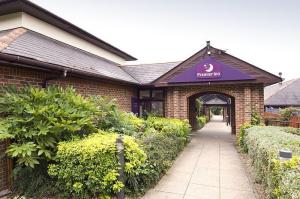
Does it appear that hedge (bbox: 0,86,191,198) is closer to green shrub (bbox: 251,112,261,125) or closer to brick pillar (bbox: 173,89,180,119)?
brick pillar (bbox: 173,89,180,119)

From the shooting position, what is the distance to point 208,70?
11961 millimetres

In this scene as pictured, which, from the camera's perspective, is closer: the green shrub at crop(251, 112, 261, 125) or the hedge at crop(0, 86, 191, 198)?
the hedge at crop(0, 86, 191, 198)

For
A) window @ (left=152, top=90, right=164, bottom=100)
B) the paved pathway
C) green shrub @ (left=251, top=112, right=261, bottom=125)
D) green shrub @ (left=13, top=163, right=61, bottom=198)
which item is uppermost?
window @ (left=152, top=90, right=164, bottom=100)

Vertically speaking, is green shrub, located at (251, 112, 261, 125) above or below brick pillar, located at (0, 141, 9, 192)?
above

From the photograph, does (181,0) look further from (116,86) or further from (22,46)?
(22,46)

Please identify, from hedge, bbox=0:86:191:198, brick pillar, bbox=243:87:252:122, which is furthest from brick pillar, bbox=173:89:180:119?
hedge, bbox=0:86:191:198

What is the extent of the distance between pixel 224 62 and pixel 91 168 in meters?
9.43

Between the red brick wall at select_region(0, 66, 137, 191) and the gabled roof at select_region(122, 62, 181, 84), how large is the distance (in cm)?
97

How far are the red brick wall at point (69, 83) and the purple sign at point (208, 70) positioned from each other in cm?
386

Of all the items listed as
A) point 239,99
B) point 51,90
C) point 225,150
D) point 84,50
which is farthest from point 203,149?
point 84,50

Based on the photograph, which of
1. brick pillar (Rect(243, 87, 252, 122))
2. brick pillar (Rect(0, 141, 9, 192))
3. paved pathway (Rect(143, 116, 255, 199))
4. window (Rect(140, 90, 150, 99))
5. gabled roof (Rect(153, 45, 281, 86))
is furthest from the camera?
window (Rect(140, 90, 150, 99))

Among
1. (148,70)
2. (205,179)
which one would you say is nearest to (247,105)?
(148,70)

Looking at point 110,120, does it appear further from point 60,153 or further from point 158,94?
point 158,94

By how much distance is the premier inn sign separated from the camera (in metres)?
11.8
